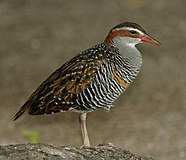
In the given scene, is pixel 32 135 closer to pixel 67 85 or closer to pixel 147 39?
pixel 67 85

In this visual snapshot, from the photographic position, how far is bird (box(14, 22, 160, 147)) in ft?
23.8

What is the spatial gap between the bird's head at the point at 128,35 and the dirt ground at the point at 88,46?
10.1 ft

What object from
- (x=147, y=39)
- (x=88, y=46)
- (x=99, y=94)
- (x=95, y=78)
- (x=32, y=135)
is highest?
(x=88, y=46)

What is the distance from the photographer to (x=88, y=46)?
1308 centimetres

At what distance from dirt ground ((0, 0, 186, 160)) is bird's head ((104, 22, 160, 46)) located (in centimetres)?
307

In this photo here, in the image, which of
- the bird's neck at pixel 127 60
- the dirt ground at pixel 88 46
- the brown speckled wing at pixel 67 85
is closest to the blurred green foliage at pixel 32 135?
the dirt ground at pixel 88 46

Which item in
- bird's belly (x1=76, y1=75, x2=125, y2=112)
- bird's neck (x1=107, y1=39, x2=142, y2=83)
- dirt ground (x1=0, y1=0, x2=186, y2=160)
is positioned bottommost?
bird's belly (x1=76, y1=75, x2=125, y2=112)

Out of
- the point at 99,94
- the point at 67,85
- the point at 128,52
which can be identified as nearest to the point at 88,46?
the point at 128,52

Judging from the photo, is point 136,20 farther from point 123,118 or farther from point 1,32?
point 123,118

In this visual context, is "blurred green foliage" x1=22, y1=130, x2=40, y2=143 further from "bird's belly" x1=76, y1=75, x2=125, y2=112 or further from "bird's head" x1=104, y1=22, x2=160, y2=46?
"bird's head" x1=104, y1=22, x2=160, y2=46

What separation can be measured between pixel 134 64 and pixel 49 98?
89 cm

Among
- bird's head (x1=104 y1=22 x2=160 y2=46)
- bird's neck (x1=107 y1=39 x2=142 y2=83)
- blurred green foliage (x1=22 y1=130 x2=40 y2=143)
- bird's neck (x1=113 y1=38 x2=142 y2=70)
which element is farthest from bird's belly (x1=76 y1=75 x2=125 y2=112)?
blurred green foliage (x1=22 y1=130 x2=40 y2=143)

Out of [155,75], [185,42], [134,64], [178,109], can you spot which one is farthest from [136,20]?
[134,64]

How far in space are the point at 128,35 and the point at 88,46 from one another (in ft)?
18.8
